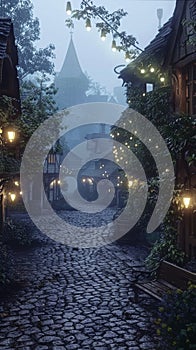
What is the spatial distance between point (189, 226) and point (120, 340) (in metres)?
4.45

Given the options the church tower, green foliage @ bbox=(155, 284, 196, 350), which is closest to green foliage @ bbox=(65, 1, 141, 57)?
green foliage @ bbox=(155, 284, 196, 350)

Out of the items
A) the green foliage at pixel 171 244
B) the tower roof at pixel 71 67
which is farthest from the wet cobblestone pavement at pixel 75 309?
the tower roof at pixel 71 67

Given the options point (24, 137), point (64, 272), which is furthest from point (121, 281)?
point (24, 137)

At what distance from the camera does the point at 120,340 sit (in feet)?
22.8

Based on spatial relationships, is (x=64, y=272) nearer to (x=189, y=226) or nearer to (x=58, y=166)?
(x=189, y=226)

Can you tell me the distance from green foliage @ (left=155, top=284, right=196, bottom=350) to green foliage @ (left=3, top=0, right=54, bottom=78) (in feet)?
121

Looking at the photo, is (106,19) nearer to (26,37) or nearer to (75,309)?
(75,309)

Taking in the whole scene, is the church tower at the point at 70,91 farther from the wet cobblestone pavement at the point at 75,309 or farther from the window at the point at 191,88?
the window at the point at 191,88

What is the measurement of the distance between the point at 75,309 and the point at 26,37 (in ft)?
123

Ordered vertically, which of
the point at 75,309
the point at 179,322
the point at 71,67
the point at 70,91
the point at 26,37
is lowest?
the point at 75,309

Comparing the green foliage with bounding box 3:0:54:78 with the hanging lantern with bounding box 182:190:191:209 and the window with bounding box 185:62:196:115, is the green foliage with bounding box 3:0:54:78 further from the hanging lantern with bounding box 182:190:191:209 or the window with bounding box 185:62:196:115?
the hanging lantern with bounding box 182:190:191:209

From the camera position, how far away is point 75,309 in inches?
335

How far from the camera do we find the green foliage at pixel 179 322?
553 centimetres

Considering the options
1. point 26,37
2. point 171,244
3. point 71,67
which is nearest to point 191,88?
point 171,244
